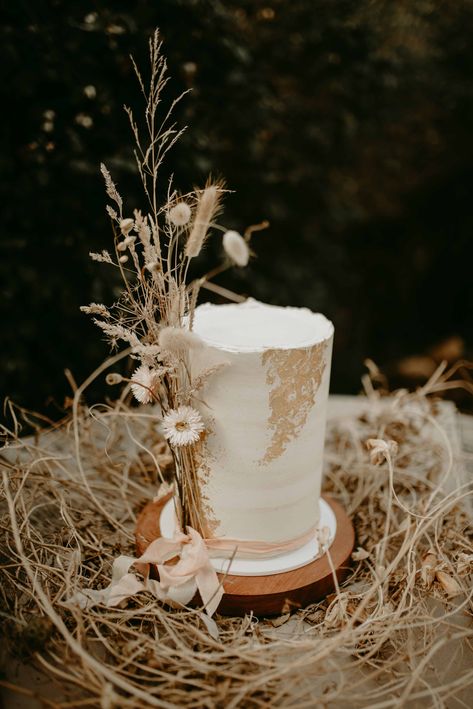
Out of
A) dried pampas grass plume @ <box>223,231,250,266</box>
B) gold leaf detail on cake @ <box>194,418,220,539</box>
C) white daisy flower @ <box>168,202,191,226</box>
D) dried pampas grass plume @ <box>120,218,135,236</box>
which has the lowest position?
gold leaf detail on cake @ <box>194,418,220,539</box>

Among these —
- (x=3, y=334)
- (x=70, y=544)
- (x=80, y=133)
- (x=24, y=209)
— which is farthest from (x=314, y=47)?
(x=70, y=544)

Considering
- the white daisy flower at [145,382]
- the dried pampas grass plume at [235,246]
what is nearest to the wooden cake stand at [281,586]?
the white daisy flower at [145,382]

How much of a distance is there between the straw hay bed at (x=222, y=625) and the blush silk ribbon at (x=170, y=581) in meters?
0.02

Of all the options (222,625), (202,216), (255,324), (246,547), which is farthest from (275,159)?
(222,625)

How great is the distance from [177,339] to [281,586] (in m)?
0.42

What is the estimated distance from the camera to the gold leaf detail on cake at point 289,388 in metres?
0.87

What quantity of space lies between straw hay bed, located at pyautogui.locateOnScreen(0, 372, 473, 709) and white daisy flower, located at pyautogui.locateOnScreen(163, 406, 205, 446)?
7.9 inches

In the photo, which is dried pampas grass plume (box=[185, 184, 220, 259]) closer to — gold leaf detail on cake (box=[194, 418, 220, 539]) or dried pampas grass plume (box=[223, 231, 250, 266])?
dried pampas grass plume (box=[223, 231, 250, 266])

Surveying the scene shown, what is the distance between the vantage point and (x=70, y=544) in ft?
3.57

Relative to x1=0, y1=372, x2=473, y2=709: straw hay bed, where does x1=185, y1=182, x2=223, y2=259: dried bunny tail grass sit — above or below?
above

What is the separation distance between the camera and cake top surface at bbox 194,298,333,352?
39.8 inches

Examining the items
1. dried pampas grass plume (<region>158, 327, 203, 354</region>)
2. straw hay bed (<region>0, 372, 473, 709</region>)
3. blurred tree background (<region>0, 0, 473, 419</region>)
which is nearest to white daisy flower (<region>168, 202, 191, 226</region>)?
dried pampas grass plume (<region>158, 327, 203, 354</region>)

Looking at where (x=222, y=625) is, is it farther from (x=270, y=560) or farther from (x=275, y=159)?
(x=275, y=159)

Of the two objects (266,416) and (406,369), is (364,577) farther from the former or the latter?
(406,369)
